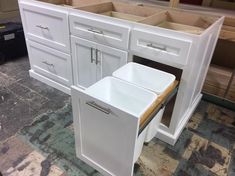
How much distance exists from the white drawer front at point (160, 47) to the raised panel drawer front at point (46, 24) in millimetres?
606

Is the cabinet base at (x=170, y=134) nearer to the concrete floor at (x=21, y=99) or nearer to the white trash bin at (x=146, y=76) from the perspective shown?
the white trash bin at (x=146, y=76)

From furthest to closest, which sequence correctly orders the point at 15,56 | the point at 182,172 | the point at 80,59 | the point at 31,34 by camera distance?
the point at 15,56 < the point at 31,34 < the point at 80,59 < the point at 182,172

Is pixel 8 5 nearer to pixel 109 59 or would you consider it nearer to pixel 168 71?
pixel 109 59

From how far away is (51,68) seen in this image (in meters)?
1.88

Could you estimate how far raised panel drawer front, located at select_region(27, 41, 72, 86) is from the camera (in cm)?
175

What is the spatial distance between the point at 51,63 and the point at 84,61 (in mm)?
416

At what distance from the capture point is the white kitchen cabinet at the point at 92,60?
Answer: 1.42 meters

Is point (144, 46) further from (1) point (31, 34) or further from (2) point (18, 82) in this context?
(2) point (18, 82)

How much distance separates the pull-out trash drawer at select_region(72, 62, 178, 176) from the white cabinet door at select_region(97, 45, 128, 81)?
307mm

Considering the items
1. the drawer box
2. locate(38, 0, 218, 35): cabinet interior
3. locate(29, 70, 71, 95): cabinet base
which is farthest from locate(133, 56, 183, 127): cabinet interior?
the drawer box

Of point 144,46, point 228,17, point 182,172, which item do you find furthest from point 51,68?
point 228,17

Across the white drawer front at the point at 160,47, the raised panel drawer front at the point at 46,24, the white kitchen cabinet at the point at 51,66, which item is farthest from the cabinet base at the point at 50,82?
the white drawer front at the point at 160,47

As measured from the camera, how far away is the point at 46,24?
1.67 m

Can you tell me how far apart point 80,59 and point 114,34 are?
424 millimetres
